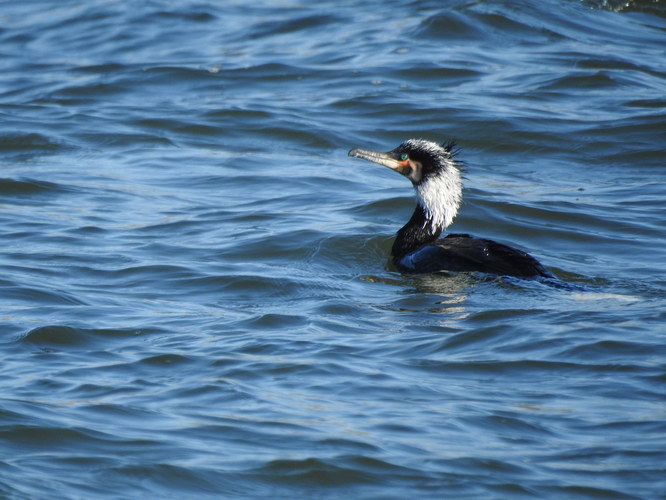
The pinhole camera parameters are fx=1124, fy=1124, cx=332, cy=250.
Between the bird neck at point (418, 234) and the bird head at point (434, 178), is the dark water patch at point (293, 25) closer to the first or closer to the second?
the bird head at point (434, 178)

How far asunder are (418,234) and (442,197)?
14.9 inches

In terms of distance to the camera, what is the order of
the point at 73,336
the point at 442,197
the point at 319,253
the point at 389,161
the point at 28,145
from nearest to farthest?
1. the point at 73,336
2. the point at 442,197
3. the point at 319,253
4. the point at 389,161
5. the point at 28,145

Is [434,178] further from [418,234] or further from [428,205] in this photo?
[418,234]

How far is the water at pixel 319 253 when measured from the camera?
18.1 ft

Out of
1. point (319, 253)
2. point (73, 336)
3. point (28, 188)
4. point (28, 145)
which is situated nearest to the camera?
point (73, 336)

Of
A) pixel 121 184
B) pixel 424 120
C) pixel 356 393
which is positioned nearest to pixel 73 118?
pixel 121 184

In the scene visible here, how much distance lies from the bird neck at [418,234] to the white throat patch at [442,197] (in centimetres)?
2

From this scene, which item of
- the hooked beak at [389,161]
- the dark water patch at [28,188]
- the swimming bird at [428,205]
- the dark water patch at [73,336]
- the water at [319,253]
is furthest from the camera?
the dark water patch at [28,188]

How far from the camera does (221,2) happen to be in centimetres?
2014

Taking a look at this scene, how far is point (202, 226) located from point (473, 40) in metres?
8.12

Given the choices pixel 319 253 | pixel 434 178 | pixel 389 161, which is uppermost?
pixel 389 161

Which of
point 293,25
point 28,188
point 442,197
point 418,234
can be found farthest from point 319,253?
point 293,25

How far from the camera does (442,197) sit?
31.7ft

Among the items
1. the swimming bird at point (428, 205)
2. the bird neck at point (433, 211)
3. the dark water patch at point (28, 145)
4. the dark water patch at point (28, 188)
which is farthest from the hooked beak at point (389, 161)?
the dark water patch at point (28, 145)
